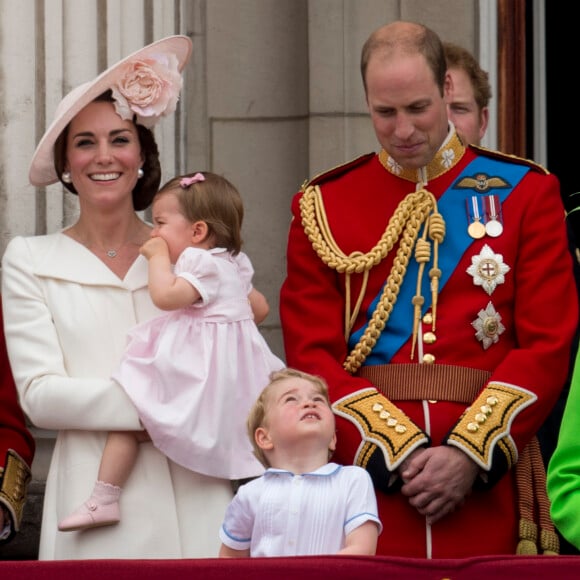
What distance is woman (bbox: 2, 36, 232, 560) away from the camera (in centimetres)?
461

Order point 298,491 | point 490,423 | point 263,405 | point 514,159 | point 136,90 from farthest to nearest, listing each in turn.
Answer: point 136,90
point 514,159
point 490,423
point 263,405
point 298,491

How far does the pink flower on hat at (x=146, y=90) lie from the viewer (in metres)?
4.88

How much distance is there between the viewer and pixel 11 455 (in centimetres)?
485

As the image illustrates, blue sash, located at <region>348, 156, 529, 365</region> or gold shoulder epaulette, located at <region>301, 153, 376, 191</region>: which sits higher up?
gold shoulder epaulette, located at <region>301, 153, 376, 191</region>

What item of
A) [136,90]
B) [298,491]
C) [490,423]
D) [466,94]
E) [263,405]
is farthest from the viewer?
[466,94]

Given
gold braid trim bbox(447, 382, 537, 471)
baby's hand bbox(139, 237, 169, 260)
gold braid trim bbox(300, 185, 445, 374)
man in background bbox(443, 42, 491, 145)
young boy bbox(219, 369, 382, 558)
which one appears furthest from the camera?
man in background bbox(443, 42, 491, 145)

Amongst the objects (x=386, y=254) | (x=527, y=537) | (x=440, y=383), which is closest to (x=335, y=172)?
(x=386, y=254)

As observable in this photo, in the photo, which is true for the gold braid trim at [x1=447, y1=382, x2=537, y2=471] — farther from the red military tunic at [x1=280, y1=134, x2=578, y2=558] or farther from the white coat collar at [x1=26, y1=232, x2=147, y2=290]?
the white coat collar at [x1=26, y1=232, x2=147, y2=290]

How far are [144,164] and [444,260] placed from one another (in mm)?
875

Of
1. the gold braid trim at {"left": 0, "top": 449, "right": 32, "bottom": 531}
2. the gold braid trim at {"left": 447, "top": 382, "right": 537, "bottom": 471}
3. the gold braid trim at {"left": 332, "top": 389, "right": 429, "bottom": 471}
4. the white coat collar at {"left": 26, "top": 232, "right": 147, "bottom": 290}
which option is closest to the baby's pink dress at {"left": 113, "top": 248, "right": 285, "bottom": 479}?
the white coat collar at {"left": 26, "top": 232, "right": 147, "bottom": 290}

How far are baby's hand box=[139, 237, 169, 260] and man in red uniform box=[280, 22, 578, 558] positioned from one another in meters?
0.32

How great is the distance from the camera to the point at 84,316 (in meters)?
4.76

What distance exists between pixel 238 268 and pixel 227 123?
165 cm

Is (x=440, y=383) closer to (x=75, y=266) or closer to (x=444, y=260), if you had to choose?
(x=444, y=260)
